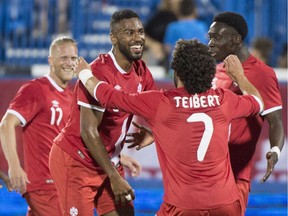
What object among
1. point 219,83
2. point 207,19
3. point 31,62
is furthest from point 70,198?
point 207,19

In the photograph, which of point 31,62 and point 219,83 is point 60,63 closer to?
point 219,83

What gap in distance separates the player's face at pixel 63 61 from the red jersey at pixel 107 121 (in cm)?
120

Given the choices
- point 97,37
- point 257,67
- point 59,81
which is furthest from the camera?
point 97,37

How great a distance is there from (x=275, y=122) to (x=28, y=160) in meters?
2.29

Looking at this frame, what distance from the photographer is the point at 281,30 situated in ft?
40.7

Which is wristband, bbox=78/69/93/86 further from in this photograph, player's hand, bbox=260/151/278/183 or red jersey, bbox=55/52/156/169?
player's hand, bbox=260/151/278/183

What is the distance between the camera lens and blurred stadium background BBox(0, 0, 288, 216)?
1058 centimetres

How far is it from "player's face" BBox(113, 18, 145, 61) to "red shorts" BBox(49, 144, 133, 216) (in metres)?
0.93

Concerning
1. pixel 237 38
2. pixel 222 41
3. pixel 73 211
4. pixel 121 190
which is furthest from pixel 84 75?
pixel 237 38

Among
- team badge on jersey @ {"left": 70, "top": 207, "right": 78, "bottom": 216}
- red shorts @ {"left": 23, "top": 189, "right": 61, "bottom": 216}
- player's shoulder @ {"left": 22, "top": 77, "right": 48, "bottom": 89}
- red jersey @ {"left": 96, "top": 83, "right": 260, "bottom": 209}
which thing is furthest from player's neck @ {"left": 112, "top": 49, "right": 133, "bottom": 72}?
red shorts @ {"left": 23, "top": 189, "right": 61, "bottom": 216}

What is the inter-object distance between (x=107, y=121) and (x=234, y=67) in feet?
3.46

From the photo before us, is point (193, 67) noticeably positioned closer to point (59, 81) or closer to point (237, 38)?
point (237, 38)

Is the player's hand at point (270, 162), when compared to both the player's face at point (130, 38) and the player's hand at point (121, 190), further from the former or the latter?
the player's face at point (130, 38)

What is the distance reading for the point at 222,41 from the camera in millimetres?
6461
